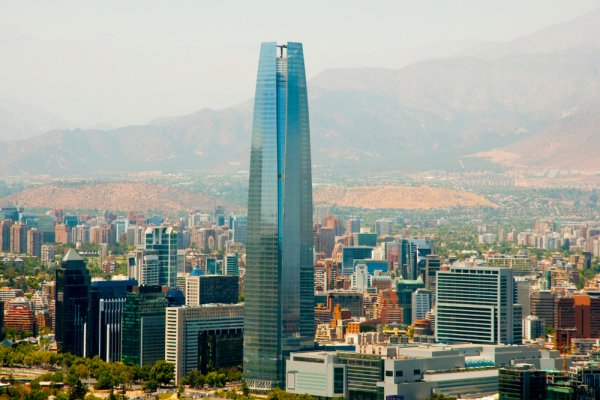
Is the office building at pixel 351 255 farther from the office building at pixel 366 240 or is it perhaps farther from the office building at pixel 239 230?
the office building at pixel 239 230

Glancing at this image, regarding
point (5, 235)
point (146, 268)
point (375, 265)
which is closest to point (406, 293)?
point (146, 268)

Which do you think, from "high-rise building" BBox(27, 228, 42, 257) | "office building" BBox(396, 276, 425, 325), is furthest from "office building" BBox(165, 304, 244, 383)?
"high-rise building" BBox(27, 228, 42, 257)

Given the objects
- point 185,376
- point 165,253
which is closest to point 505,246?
point 165,253

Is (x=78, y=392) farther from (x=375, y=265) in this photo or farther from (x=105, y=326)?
(x=375, y=265)

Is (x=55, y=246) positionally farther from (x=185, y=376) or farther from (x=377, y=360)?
(x=377, y=360)

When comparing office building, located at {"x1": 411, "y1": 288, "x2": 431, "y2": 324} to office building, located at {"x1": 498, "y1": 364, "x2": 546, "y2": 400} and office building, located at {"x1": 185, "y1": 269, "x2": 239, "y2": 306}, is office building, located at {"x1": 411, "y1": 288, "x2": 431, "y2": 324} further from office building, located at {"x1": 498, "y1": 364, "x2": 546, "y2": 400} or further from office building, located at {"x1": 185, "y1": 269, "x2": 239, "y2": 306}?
office building, located at {"x1": 498, "y1": 364, "x2": 546, "y2": 400}

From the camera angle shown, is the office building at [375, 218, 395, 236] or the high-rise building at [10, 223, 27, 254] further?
the office building at [375, 218, 395, 236]

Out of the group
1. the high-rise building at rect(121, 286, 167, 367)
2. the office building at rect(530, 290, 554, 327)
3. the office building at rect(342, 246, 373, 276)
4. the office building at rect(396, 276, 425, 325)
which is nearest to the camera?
the high-rise building at rect(121, 286, 167, 367)

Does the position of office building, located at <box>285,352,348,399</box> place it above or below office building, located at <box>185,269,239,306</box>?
below
